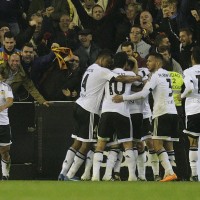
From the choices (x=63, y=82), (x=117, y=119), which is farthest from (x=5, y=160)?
(x=117, y=119)

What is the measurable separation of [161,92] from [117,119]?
91 centimetres

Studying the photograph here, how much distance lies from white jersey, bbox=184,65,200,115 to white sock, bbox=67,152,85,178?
2.08 meters

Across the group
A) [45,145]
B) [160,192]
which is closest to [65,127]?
[45,145]

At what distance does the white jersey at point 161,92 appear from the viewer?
Result: 17.7 m

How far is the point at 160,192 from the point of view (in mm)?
A: 14836

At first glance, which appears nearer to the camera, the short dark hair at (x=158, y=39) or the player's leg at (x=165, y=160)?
the player's leg at (x=165, y=160)

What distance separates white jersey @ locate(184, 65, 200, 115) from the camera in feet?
59.5

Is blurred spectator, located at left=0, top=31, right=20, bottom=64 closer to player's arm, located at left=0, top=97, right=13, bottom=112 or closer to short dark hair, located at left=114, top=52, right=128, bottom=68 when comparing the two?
player's arm, located at left=0, top=97, right=13, bottom=112

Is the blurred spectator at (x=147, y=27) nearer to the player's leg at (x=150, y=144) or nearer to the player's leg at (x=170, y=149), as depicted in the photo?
the player's leg at (x=150, y=144)

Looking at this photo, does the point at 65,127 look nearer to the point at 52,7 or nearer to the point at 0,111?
the point at 0,111

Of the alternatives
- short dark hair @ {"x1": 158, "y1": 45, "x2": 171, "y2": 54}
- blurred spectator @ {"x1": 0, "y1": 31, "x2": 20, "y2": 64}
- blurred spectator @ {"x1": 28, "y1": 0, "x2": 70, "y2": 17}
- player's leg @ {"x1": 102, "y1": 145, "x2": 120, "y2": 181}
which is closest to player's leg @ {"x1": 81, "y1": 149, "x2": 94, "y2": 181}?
player's leg @ {"x1": 102, "y1": 145, "x2": 120, "y2": 181}

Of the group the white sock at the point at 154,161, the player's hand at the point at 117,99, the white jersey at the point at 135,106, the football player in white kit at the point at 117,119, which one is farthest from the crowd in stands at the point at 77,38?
the white sock at the point at 154,161

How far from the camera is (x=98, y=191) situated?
Result: 15.0m

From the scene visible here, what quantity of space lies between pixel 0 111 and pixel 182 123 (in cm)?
364
